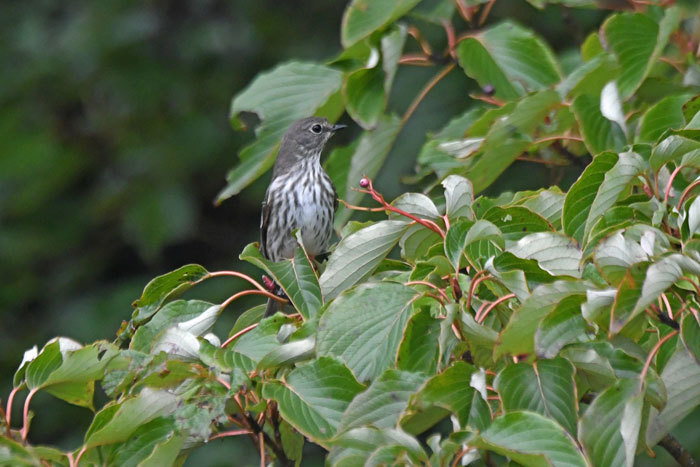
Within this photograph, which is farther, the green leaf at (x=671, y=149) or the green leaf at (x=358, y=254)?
the green leaf at (x=358, y=254)

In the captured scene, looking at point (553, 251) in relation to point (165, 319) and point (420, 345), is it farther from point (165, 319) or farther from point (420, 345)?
point (165, 319)

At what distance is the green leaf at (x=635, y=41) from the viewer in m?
3.17

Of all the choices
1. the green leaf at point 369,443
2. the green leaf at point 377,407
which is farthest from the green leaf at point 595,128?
the green leaf at point 369,443

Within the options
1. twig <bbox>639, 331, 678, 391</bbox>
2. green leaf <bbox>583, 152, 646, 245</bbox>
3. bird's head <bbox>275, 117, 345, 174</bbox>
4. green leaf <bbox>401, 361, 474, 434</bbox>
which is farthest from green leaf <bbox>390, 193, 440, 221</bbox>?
bird's head <bbox>275, 117, 345, 174</bbox>

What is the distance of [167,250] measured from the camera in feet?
26.6

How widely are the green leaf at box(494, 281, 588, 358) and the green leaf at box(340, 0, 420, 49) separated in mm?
1709

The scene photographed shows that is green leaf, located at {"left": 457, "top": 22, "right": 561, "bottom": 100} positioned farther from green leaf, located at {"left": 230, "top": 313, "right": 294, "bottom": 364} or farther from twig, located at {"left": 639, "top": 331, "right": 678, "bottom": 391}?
twig, located at {"left": 639, "top": 331, "right": 678, "bottom": 391}

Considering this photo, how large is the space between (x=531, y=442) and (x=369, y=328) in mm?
508

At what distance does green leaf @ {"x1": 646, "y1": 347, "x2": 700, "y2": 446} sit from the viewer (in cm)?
196

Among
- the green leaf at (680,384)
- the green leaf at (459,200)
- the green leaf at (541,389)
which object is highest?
the green leaf at (459,200)

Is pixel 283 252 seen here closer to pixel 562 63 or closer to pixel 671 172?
pixel 562 63

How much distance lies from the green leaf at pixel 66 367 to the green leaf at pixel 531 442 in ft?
3.08

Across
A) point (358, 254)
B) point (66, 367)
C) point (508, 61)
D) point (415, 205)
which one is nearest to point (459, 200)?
point (415, 205)

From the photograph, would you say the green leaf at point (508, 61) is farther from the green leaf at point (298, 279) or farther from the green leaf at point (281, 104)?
the green leaf at point (298, 279)
